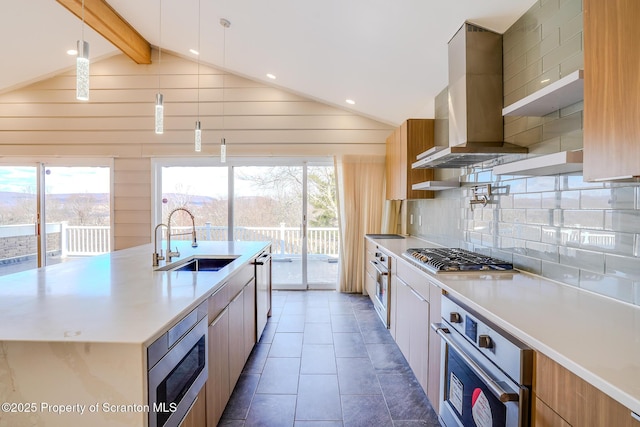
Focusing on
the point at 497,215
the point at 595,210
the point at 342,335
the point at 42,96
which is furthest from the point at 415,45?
the point at 42,96

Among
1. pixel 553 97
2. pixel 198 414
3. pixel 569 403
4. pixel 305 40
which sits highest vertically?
pixel 305 40

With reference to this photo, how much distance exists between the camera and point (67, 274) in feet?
5.94

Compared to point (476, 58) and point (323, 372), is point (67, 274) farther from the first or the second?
point (476, 58)

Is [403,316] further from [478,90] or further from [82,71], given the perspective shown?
[82,71]

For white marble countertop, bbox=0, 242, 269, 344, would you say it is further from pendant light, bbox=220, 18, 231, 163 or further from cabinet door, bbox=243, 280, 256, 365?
pendant light, bbox=220, 18, 231, 163

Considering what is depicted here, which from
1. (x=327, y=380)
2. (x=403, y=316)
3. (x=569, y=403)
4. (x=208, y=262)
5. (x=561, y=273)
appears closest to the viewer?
(x=569, y=403)

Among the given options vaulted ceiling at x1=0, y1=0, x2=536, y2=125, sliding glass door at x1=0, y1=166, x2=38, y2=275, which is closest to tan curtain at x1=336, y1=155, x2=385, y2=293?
vaulted ceiling at x1=0, y1=0, x2=536, y2=125

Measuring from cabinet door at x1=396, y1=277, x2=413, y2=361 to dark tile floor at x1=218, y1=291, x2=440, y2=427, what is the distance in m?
0.20

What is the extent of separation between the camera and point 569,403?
0.88 meters

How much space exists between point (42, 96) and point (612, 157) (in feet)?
21.6

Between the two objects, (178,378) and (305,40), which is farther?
(305,40)

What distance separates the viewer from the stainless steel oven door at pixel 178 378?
104 centimetres

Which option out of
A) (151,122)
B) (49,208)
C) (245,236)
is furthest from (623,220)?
(49,208)

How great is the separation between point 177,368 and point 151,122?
4.47 meters
